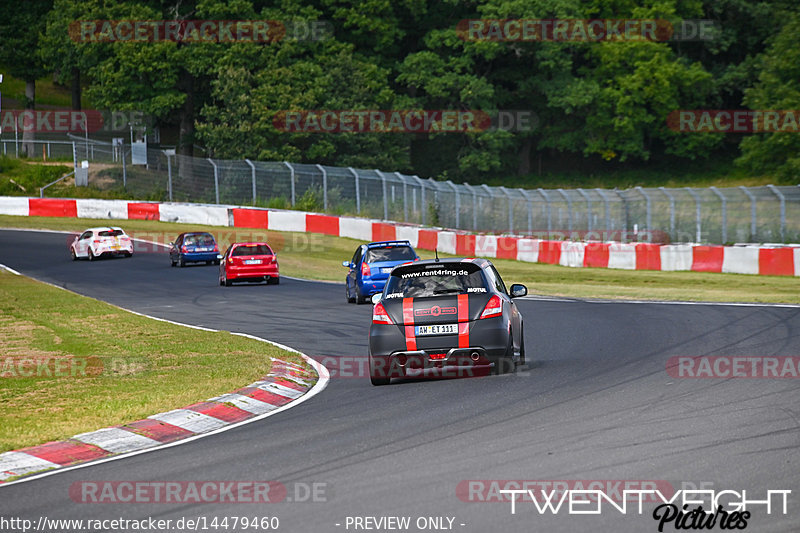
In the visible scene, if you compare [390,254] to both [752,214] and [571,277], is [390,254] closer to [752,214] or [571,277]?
[571,277]

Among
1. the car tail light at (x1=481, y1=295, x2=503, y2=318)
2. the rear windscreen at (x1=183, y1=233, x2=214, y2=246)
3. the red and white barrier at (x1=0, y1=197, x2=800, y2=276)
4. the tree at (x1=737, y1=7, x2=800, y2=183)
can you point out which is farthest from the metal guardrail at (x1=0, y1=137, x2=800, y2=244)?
the tree at (x1=737, y1=7, x2=800, y2=183)

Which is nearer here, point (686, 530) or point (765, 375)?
point (686, 530)

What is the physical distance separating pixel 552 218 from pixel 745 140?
2806cm

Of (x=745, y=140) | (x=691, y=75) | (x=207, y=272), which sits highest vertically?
(x=691, y=75)

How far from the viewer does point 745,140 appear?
63.5 m

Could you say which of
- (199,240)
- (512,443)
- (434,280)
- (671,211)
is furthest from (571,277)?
(512,443)

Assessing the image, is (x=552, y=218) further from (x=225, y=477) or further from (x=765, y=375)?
(x=225, y=477)

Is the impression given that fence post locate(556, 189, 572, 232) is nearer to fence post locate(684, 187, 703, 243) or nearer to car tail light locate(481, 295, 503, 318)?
fence post locate(684, 187, 703, 243)

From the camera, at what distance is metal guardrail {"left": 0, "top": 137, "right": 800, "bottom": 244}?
33.1 metres

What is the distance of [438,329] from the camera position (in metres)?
12.9

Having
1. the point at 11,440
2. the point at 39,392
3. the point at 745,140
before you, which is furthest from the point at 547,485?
the point at 745,140

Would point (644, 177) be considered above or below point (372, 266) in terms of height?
above

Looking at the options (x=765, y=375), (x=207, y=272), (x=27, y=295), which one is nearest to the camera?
(x=765, y=375)

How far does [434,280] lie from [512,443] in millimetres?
4946
